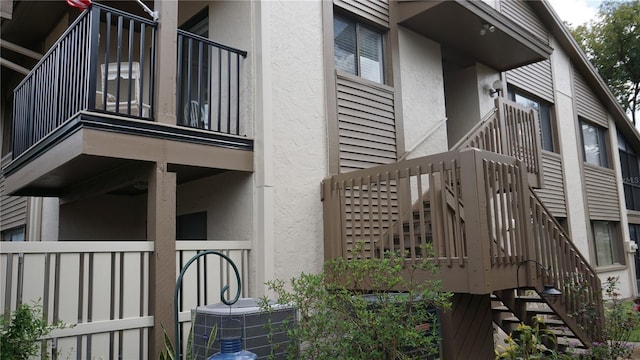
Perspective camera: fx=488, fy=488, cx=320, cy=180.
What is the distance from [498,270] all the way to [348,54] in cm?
392

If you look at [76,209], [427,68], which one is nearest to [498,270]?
[427,68]

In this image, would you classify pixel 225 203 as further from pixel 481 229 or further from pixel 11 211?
pixel 11 211

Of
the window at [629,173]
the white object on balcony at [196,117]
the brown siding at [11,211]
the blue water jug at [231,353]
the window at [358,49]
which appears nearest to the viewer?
the blue water jug at [231,353]

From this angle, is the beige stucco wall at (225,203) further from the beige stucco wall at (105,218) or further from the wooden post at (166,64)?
the beige stucco wall at (105,218)

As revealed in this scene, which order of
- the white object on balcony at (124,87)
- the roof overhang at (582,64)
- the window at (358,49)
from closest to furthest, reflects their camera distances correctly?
the white object on balcony at (124,87) < the window at (358,49) < the roof overhang at (582,64)

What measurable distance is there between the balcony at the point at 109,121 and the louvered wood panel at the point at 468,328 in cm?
287

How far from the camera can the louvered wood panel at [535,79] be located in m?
10.9

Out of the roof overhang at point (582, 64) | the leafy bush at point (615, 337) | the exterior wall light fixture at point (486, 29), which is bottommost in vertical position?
the leafy bush at point (615, 337)

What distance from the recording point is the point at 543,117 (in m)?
11.9

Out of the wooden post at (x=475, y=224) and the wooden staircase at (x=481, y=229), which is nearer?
the wooden post at (x=475, y=224)

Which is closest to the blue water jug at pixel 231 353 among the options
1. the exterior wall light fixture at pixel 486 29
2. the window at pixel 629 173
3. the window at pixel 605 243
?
the exterior wall light fixture at pixel 486 29

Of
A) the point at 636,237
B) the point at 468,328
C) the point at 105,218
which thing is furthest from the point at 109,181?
the point at 636,237

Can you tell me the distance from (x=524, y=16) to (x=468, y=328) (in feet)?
29.7

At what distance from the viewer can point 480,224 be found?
4578mm
